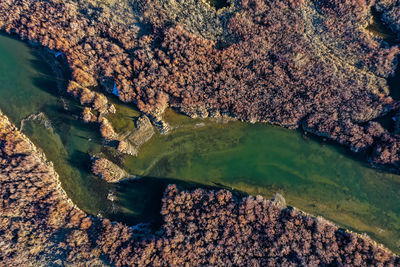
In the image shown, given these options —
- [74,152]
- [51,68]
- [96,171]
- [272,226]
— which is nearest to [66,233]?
[96,171]

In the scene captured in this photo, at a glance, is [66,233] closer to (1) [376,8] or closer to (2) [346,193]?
(2) [346,193]

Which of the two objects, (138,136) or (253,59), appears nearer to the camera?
(253,59)

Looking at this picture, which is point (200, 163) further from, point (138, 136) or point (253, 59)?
point (253, 59)

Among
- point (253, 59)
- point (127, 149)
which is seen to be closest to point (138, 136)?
point (127, 149)

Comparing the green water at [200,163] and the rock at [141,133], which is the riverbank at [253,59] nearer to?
the green water at [200,163]

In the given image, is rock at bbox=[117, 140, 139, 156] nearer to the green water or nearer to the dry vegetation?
the green water

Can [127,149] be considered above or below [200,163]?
below

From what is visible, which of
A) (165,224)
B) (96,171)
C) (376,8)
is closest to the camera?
(376,8)

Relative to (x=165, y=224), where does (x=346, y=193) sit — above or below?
above
